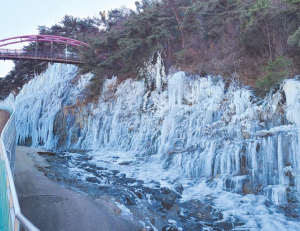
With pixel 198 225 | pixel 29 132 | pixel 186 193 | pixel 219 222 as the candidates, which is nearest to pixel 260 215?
pixel 219 222

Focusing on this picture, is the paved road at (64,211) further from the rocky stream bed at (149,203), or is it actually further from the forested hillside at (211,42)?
the forested hillside at (211,42)

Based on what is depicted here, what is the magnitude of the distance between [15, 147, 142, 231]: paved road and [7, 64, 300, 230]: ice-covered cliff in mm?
3145

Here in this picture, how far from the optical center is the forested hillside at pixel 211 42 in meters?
11.8

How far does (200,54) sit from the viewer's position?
661 inches

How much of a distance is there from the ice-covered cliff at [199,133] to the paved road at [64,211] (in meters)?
3.14

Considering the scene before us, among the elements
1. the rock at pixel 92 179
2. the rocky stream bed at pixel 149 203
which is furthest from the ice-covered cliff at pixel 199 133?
the rock at pixel 92 179

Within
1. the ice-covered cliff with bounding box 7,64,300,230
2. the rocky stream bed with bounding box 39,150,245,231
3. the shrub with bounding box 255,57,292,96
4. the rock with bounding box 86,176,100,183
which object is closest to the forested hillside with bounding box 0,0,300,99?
the shrub with bounding box 255,57,292,96

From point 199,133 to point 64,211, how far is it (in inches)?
281

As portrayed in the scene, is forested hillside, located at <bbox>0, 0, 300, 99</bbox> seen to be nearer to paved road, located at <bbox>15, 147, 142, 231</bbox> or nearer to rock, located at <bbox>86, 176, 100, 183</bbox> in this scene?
rock, located at <bbox>86, 176, 100, 183</bbox>

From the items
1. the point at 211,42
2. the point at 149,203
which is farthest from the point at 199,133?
the point at 211,42

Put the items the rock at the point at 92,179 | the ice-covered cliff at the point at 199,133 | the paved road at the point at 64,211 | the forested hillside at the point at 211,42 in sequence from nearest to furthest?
the paved road at the point at 64,211, the ice-covered cliff at the point at 199,133, the rock at the point at 92,179, the forested hillside at the point at 211,42

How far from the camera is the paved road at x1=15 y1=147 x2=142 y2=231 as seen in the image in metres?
5.53

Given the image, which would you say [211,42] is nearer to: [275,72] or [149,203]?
[275,72]

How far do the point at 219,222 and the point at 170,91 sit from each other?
31.1ft
